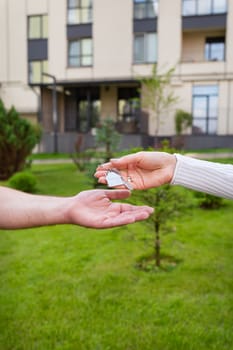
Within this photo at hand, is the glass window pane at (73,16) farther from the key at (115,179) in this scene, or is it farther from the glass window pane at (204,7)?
the key at (115,179)

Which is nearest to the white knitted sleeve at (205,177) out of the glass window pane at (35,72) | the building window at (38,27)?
the glass window pane at (35,72)

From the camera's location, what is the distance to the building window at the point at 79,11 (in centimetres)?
2364

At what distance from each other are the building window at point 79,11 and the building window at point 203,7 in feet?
19.3

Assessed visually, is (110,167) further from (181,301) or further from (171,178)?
(181,301)

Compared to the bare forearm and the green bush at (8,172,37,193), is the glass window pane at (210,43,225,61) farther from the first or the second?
the bare forearm

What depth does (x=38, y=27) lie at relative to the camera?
24.8 m

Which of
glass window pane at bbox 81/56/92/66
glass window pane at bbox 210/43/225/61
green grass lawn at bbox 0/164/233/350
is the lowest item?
green grass lawn at bbox 0/164/233/350

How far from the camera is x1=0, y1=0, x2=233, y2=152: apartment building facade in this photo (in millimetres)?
21906

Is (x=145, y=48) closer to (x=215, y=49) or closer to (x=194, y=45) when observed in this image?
(x=194, y=45)

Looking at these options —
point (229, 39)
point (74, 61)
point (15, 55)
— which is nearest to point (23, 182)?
point (74, 61)

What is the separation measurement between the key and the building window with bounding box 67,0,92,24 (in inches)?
934

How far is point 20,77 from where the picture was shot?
83.6 feet

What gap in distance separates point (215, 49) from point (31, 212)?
23813 millimetres

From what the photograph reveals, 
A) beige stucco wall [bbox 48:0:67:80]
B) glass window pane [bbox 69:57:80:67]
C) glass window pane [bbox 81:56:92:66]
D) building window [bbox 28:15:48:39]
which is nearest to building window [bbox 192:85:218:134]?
glass window pane [bbox 81:56:92:66]
